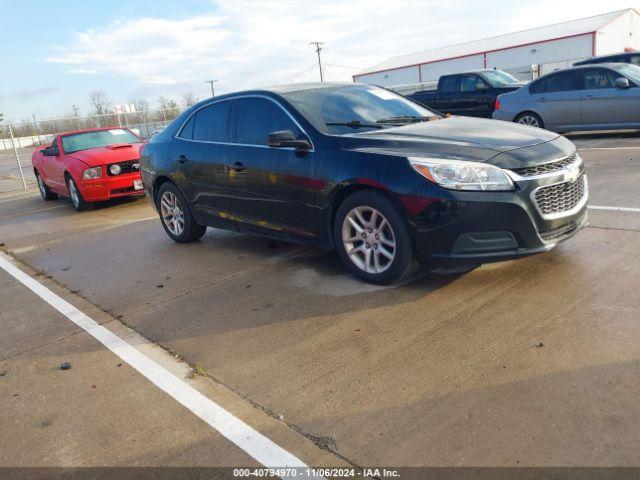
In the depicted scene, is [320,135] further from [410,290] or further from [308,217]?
[410,290]

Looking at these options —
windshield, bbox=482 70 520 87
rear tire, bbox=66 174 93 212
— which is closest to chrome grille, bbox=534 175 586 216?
rear tire, bbox=66 174 93 212

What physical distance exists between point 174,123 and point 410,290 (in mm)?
3791

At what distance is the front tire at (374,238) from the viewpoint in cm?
419

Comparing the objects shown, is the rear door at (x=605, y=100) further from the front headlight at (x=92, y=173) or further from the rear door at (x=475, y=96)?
the front headlight at (x=92, y=173)

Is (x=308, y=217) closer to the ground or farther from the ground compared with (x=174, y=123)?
closer to the ground

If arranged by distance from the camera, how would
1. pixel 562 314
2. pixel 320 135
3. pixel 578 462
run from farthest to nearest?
pixel 320 135 → pixel 562 314 → pixel 578 462

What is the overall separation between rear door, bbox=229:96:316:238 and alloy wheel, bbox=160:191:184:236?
1.36 meters

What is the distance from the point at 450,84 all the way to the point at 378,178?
1234 cm

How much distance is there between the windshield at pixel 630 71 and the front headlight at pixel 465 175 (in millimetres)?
8824

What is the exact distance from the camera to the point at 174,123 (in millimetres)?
6672

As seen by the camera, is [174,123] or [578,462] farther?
[174,123]

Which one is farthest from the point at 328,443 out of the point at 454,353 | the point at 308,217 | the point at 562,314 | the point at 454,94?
the point at 454,94

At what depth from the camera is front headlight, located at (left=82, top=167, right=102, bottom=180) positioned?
33.3 feet

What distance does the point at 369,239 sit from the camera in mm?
4445
